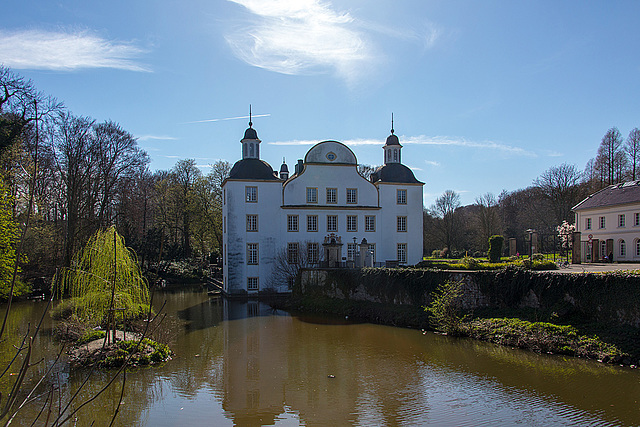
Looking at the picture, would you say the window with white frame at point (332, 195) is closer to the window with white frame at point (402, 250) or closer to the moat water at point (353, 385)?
the window with white frame at point (402, 250)

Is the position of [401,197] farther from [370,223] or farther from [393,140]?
[393,140]

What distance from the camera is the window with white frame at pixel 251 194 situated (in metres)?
28.5

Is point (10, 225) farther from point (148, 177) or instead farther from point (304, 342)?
point (148, 177)

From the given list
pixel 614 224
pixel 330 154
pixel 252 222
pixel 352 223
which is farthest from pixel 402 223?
pixel 614 224

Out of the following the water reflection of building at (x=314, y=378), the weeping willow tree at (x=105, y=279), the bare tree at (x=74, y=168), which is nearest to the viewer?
the water reflection of building at (x=314, y=378)

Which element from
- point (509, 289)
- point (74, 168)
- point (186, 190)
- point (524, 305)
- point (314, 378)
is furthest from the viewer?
point (186, 190)

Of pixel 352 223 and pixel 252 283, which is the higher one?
pixel 352 223

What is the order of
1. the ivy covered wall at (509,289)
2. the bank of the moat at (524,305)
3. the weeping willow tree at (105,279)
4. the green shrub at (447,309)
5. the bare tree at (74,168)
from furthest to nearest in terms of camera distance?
the bare tree at (74,168), the green shrub at (447,309), the ivy covered wall at (509,289), the bank of the moat at (524,305), the weeping willow tree at (105,279)

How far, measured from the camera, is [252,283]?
28422mm

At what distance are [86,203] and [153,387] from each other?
2001cm

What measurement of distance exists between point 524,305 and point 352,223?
14551 millimetres

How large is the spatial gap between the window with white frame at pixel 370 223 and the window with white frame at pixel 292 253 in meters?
4.48

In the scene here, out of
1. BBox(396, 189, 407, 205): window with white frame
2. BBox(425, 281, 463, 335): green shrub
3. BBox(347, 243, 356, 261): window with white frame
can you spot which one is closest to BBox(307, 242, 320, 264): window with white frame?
BBox(347, 243, 356, 261): window with white frame

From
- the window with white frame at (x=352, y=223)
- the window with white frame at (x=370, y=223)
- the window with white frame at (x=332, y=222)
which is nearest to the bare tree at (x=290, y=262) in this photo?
the window with white frame at (x=332, y=222)
